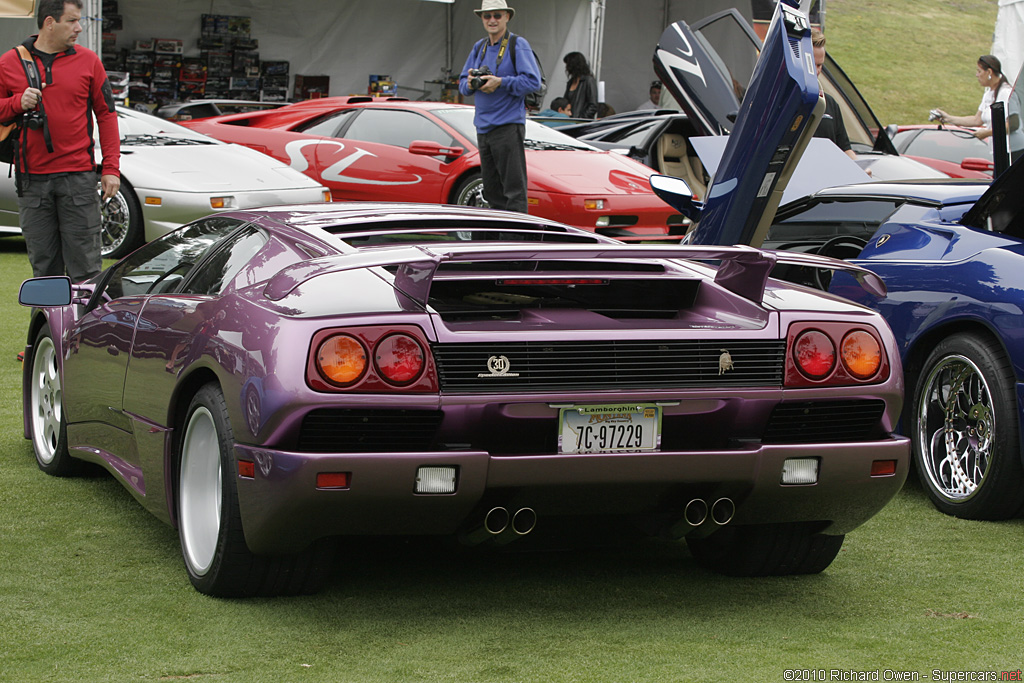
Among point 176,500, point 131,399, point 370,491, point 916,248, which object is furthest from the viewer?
point 916,248

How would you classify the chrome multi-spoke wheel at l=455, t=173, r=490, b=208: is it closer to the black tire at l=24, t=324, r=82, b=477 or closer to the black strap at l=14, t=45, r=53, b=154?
the black strap at l=14, t=45, r=53, b=154

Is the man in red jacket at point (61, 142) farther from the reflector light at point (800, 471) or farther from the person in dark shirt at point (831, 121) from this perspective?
the person in dark shirt at point (831, 121)

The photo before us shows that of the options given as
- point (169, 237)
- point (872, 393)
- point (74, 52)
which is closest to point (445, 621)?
point (872, 393)

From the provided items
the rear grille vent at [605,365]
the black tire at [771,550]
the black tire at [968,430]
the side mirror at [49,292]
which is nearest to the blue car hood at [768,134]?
the black tire at [968,430]

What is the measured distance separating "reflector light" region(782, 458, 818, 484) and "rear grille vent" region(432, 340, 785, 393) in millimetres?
211

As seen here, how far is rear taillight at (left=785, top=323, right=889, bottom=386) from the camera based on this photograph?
10.7 feet

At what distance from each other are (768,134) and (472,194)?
5.09m

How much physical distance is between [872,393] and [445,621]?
4.27 ft

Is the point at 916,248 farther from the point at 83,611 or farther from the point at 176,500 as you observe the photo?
the point at 83,611

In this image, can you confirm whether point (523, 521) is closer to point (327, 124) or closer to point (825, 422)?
point (825, 422)

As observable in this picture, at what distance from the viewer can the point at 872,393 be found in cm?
334

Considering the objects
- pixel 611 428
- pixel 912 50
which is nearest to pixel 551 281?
pixel 611 428

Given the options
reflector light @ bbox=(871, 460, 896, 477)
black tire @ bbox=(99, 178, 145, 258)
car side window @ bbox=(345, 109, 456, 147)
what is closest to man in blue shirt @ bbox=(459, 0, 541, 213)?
car side window @ bbox=(345, 109, 456, 147)

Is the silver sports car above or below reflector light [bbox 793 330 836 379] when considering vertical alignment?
below
